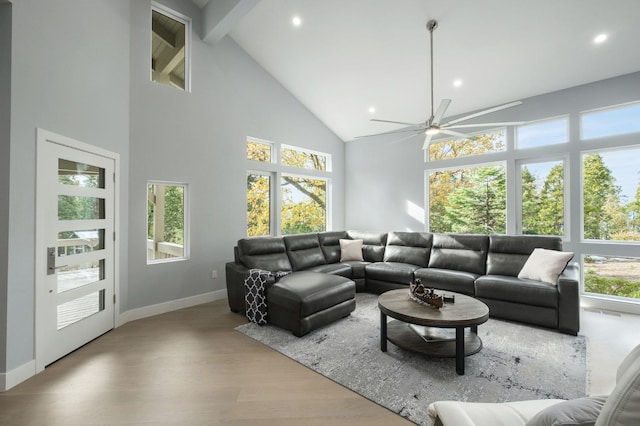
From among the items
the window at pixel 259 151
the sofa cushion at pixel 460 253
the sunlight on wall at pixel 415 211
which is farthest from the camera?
the sunlight on wall at pixel 415 211

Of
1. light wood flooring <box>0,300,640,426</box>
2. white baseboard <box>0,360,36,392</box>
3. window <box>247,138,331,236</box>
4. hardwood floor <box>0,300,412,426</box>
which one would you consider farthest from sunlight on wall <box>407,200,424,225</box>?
white baseboard <box>0,360,36,392</box>

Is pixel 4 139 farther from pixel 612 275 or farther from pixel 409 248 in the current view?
pixel 612 275

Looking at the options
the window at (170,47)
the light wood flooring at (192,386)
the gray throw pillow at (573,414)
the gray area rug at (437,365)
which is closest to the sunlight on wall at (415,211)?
the gray area rug at (437,365)

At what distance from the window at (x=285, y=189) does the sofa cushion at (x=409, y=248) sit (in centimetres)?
194

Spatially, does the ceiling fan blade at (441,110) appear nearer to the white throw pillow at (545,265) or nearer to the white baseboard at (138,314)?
the white throw pillow at (545,265)

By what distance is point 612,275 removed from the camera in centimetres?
395

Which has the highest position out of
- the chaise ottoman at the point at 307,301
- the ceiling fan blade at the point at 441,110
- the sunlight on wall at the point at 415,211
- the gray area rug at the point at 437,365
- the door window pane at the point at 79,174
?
the ceiling fan blade at the point at 441,110

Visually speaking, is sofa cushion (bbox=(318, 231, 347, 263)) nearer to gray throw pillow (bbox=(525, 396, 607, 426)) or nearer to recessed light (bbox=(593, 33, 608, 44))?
gray throw pillow (bbox=(525, 396, 607, 426))

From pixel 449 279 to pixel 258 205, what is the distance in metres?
3.44

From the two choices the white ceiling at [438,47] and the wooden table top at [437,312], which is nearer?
the wooden table top at [437,312]

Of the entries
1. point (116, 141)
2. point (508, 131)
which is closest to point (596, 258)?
point (508, 131)

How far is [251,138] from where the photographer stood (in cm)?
511

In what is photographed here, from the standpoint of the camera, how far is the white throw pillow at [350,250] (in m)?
5.33

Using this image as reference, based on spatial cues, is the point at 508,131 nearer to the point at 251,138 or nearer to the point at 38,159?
the point at 251,138
